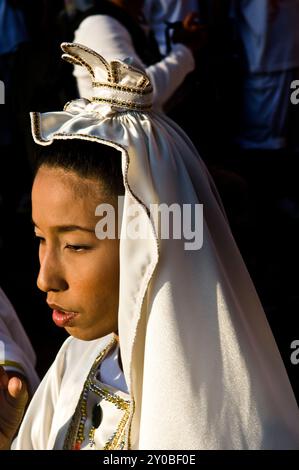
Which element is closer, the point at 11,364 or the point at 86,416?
the point at 86,416

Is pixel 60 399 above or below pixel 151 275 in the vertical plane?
below

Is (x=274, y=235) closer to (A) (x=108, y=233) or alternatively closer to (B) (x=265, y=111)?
(B) (x=265, y=111)

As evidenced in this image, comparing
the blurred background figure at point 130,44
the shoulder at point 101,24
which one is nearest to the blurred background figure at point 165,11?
the blurred background figure at point 130,44

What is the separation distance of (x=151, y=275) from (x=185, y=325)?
117mm

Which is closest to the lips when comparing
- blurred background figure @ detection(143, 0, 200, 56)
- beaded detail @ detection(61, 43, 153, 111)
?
beaded detail @ detection(61, 43, 153, 111)

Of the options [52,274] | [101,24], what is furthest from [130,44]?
[52,274]

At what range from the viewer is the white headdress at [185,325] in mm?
1609

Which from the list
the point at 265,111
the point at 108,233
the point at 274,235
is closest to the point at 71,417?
the point at 108,233

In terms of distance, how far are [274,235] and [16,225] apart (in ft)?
5.07

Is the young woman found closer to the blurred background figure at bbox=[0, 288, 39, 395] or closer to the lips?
the lips

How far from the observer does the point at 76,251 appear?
1767mm

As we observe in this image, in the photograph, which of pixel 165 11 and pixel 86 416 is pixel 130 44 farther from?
pixel 165 11

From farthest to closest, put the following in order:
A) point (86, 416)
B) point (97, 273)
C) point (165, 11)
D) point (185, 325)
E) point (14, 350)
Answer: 1. point (165, 11)
2. point (14, 350)
3. point (86, 416)
4. point (97, 273)
5. point (185, 325)

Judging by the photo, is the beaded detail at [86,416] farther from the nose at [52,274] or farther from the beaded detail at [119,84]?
the beaded detail at [119,84]
